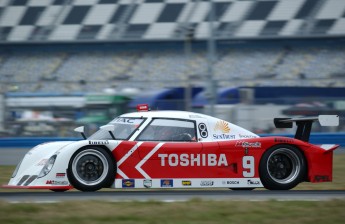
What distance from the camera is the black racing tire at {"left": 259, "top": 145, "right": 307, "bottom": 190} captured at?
9.36 m

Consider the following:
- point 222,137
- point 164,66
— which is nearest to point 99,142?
point 222,137

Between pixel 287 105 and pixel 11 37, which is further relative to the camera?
pixel 11 37

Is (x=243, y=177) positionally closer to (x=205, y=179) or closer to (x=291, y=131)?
(x=205, y=179)

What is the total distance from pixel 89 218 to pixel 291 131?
546 inches

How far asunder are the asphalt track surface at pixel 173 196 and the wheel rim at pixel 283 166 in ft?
1.39

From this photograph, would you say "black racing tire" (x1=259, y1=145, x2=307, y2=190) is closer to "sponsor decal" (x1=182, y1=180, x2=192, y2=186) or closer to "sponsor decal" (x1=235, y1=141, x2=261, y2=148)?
"sponsor decal" (x1=235, y1=141, x2=261, y2=148)

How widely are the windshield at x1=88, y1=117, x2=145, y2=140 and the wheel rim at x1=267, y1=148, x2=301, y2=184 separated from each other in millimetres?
1765

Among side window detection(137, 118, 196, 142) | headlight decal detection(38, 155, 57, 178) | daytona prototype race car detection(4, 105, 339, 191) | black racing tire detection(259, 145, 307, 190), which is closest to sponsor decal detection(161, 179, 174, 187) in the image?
daytona prototype race car detection(4, 105, 339, 191)

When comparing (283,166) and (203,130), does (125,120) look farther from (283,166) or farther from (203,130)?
(283,166)

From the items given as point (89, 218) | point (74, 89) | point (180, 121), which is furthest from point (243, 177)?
point (74, 89)

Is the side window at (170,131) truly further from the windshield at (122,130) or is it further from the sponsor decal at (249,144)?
the sponsor decal at (249,144)

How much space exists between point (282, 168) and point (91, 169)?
2441mm

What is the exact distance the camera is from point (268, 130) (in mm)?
19750

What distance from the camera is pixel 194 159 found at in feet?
30.4
